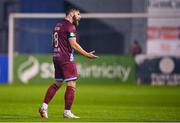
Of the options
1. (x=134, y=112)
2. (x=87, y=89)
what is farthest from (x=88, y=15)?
(x=134, y=112)

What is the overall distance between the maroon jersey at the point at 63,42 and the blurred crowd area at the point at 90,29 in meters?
16.8

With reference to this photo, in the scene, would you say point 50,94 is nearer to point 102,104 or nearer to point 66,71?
point 66,71

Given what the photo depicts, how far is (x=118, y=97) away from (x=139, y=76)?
7601mm

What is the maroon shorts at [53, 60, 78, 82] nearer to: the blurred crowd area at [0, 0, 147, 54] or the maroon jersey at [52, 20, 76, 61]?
the maroon jersey at [52, 20, 76, 61]

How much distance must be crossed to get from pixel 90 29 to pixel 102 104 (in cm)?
1318

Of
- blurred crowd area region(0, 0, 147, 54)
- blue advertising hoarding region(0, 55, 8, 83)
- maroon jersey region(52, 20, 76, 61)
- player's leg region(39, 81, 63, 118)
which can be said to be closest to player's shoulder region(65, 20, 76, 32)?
maroon jersey region(52, 20, 76, 61)

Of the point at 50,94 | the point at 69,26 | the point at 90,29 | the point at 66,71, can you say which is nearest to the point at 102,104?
the point at 50,94

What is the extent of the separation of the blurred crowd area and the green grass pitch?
2.32 meters

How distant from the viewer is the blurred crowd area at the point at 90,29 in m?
31.2

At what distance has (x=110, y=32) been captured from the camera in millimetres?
32156

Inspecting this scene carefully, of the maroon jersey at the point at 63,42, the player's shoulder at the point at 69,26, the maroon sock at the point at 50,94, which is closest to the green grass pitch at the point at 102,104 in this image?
the maroon sock at the point at 50,94

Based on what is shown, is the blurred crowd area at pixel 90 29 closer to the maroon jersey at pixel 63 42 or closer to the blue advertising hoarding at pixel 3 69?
the blue advertising hoarding at pixel 3 69

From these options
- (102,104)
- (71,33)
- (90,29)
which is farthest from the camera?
(90,29)

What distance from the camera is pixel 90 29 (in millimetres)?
32062
